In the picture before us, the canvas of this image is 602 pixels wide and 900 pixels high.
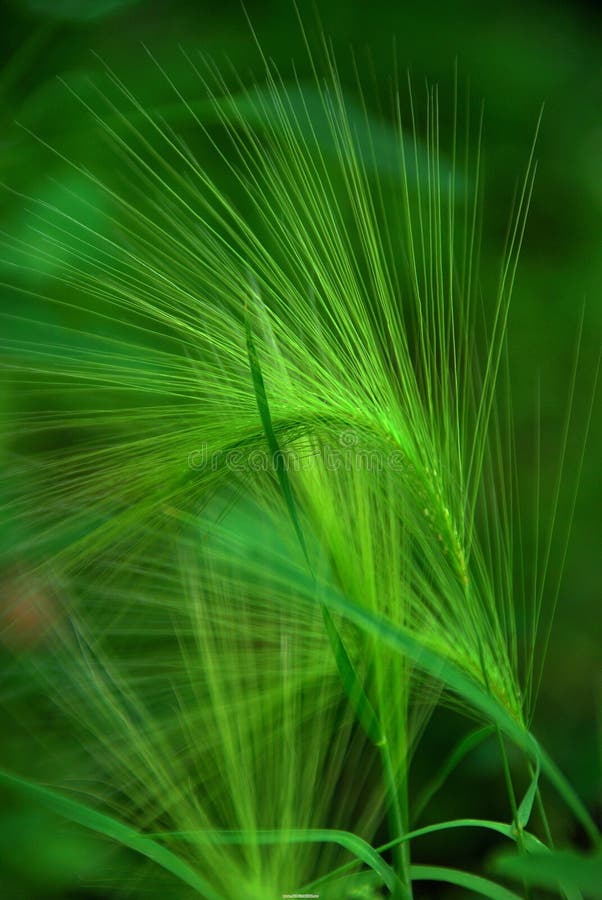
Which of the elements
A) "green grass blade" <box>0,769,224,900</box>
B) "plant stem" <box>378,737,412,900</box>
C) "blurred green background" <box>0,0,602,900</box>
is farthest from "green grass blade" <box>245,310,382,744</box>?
"blurred green background" <box>0,0,602,900</box>

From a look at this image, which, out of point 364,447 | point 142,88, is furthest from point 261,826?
point 142,88

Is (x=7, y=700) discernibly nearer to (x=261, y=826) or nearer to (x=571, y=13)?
(x=261, y=826)

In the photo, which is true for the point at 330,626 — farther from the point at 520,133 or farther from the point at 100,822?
the point at 520,133

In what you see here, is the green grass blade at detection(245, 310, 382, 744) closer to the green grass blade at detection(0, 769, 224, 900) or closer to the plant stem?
the plant stem

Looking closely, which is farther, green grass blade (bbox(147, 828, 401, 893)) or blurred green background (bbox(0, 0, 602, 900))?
blurred green background (bbox(0, 0, 602, 900))

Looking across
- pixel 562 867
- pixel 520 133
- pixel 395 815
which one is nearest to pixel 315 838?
pixel 395 815

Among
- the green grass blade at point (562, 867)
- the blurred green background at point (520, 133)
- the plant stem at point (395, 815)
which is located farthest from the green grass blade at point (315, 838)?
the blurred green background at point (520, 133)

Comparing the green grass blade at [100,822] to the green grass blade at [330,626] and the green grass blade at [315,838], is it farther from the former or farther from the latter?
the green grass blade at [330,626]

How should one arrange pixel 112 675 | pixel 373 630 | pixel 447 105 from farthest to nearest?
1. pixel 447 105
2. pixel 112 675
3. pixel 373 630
